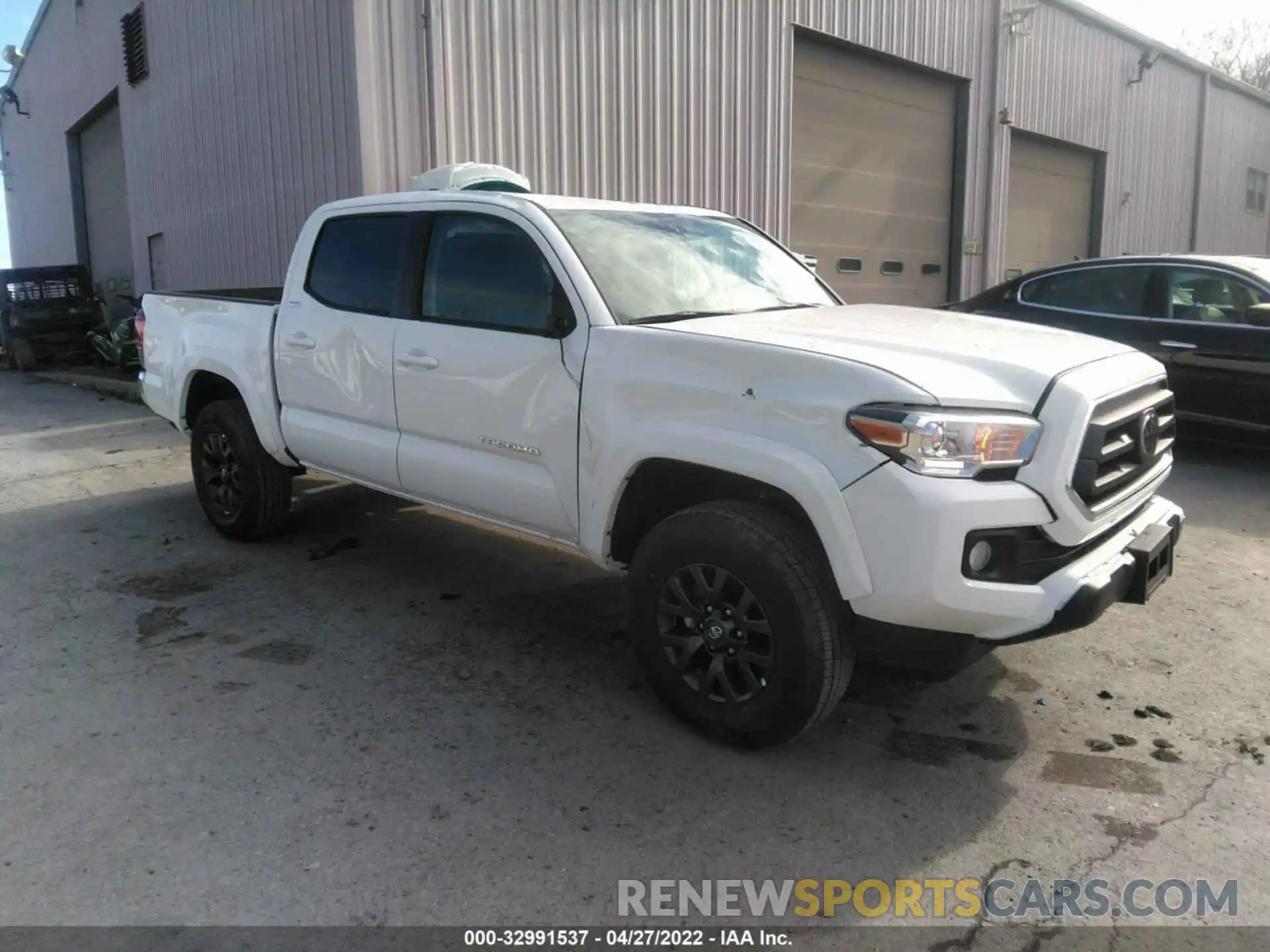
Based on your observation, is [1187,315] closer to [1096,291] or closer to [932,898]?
[1096,291]

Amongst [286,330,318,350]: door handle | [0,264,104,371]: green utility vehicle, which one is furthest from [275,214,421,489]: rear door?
[0,264,104,371]: green utility vehicle

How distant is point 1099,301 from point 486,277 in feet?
18.3

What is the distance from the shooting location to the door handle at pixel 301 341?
16.0 feet

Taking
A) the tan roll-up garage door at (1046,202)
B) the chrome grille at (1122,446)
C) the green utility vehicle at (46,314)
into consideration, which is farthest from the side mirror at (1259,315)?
the green utility vehicle at (46,314)

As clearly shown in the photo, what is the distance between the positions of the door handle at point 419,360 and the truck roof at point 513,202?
676mm

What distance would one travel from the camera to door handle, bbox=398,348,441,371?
4160 mm

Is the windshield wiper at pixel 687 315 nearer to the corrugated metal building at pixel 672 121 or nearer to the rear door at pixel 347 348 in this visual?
the rear door at pixel 347 348

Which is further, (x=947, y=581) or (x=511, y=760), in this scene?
(x=511, y=760)

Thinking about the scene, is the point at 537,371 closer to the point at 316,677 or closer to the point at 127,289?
the point at 316,677

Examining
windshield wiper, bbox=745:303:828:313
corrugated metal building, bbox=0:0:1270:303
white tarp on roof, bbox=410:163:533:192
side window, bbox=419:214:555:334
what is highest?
corrugated metal building, bbox=0:0:1270:303

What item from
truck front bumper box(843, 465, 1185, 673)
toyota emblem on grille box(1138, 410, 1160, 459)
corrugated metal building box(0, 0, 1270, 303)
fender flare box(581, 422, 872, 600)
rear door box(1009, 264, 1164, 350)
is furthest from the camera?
corrugated metal building box(0, 0, 1270, 303)

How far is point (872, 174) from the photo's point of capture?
1314cm

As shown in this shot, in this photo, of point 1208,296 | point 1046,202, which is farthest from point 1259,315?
point 1046,202

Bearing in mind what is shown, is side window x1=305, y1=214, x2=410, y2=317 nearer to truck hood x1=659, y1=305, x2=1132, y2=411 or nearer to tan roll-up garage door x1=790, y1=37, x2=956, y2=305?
truck hood x1=659, y1=305, x2=1132, y2=411
